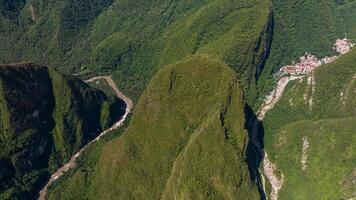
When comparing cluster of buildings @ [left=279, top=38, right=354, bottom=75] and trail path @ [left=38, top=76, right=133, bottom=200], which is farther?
cluster of buildings @ [left=279, top=38, right=354, bottom=75]

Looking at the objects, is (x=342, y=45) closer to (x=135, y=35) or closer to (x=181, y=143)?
(x=135, y=35)

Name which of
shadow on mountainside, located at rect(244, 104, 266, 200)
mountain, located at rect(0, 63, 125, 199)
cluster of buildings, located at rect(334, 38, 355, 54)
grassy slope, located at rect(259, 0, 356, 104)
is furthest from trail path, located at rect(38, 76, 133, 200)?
cluster of buildings, located at rect(334, 38, 355, 54)

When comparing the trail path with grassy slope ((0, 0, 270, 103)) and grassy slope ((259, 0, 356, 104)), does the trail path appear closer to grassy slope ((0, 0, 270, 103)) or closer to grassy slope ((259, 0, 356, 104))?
grassy slope ((0, 0, 270, 103))

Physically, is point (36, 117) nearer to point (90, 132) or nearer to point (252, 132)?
point (90, 132)

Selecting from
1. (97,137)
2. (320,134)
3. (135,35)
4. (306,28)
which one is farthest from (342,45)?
(97,137)

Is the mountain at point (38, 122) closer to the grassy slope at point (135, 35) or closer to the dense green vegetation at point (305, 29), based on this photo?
the grassy slope at point (135, 35)

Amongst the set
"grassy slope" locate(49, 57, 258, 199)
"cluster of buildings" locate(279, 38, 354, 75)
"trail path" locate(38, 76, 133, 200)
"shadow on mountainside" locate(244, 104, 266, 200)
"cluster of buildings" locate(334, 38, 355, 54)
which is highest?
"grassy slope" locate(49, 57, 258, 199)
